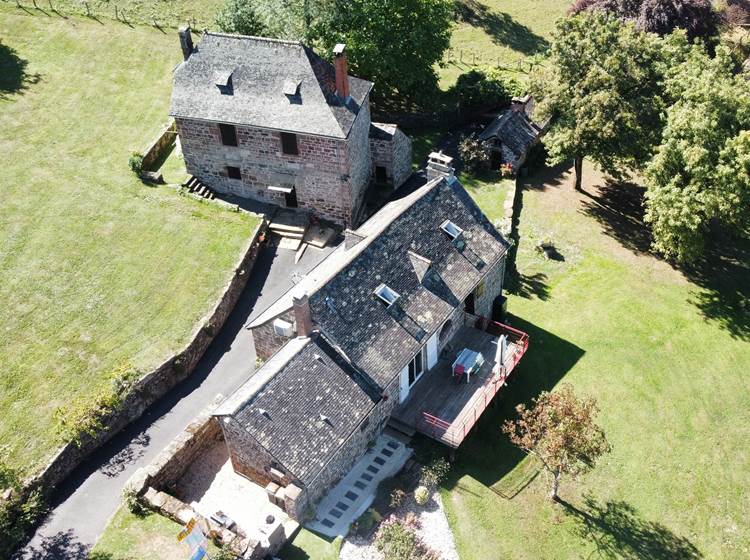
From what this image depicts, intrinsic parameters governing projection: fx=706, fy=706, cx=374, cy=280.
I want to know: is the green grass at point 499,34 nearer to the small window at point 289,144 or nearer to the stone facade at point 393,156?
the stone facade at point 393,156

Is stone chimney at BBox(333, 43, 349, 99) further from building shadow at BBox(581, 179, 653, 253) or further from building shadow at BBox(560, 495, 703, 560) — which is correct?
building shadow at BBox(560, 495, 703, 560)

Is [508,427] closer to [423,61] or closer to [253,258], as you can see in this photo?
[253,258]

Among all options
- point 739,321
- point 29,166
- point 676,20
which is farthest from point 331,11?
point 739,321

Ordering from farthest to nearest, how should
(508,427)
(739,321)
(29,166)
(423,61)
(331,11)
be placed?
(423,61) < (331,11) < (29,166) < (739,321) < (508,427)

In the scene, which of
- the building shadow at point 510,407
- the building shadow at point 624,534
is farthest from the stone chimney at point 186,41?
the building shadow at point 624,534

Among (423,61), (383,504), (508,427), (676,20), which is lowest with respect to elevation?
(383,504)

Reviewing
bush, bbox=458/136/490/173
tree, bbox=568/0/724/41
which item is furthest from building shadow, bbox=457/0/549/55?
bush, bbox=458/136/490/173

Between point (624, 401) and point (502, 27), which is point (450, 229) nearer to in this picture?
point (624, 401)
